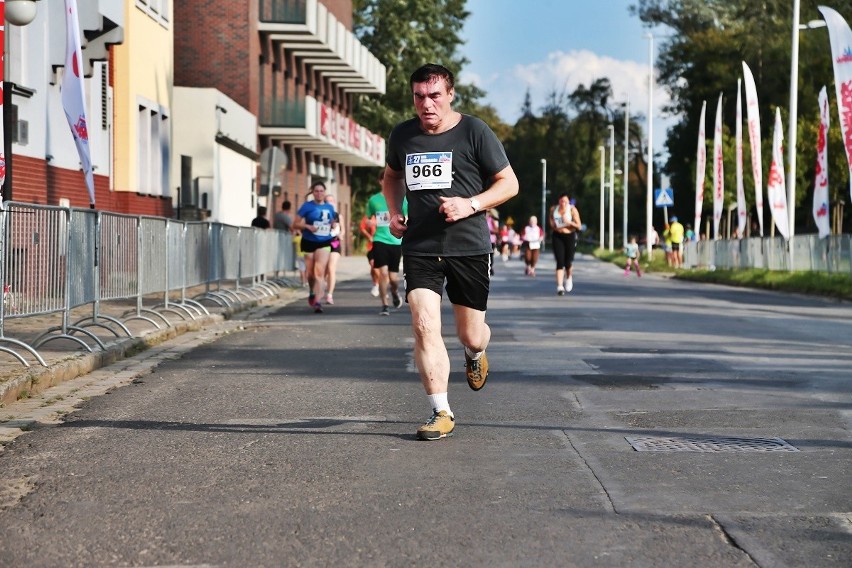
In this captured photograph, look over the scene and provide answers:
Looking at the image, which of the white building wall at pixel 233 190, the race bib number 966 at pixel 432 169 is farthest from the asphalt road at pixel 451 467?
the white building wall at pixel 233 190

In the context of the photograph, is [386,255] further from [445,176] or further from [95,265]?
[445,176]

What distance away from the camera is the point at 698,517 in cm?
606

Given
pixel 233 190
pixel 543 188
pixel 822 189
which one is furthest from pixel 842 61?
pixel 543 188

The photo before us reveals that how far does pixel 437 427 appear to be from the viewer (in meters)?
8.29

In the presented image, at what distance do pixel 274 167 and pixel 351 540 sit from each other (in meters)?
27.6

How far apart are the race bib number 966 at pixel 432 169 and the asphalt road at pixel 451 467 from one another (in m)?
1.35

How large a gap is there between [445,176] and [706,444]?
76.1 inches

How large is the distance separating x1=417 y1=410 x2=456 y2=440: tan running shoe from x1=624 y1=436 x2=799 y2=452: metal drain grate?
92cm

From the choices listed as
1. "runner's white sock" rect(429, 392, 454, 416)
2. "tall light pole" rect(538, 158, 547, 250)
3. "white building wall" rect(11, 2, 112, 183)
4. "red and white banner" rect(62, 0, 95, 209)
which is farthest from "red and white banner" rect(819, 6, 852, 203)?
"tall light pole" rect(538, 158, 547, 250)

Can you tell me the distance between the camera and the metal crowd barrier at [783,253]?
32.3m

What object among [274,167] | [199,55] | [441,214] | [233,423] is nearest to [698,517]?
[441,214]

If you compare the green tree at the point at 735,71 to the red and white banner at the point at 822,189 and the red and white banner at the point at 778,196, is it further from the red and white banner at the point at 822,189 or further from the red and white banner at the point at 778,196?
the red and white banner at the point at 822,189

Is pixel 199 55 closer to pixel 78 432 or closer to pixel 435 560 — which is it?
pixel 78 432

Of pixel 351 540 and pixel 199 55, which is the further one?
pixel 199 55
